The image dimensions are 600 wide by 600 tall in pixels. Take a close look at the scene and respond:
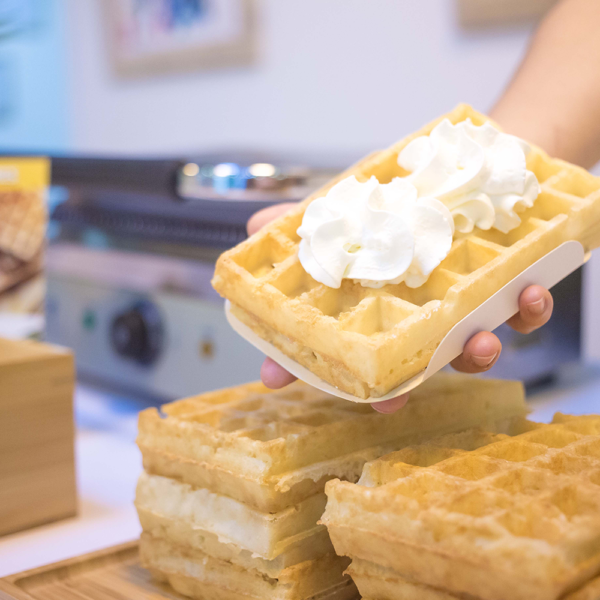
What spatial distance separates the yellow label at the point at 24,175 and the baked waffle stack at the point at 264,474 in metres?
0.88

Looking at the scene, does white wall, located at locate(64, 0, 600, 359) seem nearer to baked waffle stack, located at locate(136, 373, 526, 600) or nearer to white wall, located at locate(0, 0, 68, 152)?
white wall, located at locate(0, 0, 68, 152)

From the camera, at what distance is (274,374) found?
0.93 m

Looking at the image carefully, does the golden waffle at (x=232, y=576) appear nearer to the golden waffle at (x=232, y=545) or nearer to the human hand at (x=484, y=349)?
the golden waffle at (x=232, y=545)

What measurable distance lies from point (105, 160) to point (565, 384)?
1273 mm

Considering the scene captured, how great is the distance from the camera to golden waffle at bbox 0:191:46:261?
5.28ft

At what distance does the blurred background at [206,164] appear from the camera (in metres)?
1.58

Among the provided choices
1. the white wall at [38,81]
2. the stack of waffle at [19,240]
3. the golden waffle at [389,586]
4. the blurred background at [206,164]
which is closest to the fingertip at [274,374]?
the golden waffle at [389,586]

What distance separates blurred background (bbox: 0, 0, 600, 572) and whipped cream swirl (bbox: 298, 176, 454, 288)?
2.09 ft

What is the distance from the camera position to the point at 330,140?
2.42 meters

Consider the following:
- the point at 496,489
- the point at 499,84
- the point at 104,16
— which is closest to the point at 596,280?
the point at 499,84

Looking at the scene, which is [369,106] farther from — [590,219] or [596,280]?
[590,219]

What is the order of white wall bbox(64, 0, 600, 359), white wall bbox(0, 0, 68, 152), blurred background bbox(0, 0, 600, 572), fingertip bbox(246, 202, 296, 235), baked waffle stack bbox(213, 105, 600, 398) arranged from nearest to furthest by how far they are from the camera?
baked waffle stack bbox(213, 105, 600, 398) → fingertip bbox(246, 202, 296, 235) → blurred background bbox(0, 0, 600, 572) → white wall bbox(64, 0, 600, 359) → white wall bbox(0, 0, 68, 152)

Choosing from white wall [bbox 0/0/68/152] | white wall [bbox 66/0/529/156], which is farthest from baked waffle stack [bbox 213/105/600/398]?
white wall [bbox 0/0/68/152]

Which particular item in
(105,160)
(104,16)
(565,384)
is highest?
(104,16)
